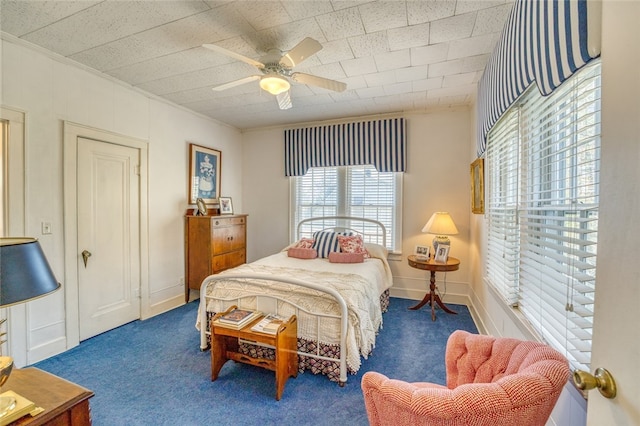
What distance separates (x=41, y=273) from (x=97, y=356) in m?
2.04

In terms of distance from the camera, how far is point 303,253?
3559 millimetres

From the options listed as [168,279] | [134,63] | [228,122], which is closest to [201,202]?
[168,279]

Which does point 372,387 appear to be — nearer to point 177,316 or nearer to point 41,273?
point 41,273

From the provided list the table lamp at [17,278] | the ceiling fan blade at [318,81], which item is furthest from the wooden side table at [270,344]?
the ceiling fan blade at [318,81]

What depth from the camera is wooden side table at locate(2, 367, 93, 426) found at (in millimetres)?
942

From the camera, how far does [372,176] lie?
4215 millimetres

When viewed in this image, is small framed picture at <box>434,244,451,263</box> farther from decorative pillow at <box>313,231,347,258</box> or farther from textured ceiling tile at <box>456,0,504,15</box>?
textured ceiling tile at <box>456,0,504,15</box>

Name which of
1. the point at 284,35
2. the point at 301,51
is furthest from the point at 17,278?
the point at 284,35

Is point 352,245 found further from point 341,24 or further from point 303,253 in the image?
point 341,24

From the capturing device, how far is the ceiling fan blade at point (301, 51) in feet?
6.07

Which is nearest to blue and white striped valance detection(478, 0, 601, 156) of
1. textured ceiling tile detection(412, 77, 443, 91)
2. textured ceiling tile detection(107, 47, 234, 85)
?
textured ceiling tile detection(412, 77, 443, 91)

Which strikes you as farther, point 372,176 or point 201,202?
point 372,176

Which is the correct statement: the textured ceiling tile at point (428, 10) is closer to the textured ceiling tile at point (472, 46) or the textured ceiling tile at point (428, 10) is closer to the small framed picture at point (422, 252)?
the textured ceiling tile at point (472, 46)

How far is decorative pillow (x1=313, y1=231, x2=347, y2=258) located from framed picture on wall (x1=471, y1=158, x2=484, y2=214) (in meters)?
1.65
